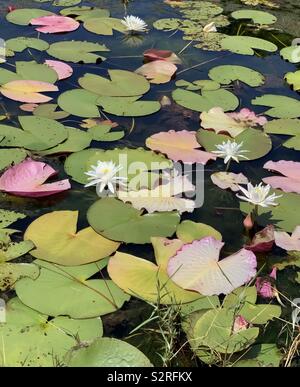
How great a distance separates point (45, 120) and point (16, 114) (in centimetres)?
18

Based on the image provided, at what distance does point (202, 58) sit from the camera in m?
3.09

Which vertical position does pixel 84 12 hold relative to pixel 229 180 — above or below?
above

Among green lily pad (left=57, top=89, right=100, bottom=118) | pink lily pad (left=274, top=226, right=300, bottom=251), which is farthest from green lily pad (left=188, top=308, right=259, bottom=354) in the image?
green lily pad (left=57, top=89, right=100, bottom=118)

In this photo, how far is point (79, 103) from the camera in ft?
8.27

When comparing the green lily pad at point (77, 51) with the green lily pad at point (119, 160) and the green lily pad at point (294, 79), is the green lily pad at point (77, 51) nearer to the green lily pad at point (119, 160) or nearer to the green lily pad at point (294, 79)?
the green lily pad at point (119, 160)

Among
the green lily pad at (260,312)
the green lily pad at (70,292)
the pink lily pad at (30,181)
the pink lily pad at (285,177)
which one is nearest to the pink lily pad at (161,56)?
the pink lily pad at (285,177)

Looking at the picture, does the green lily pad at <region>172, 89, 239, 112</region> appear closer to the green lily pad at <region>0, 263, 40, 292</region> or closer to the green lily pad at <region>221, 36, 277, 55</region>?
the green lily pad at <region>221, 36, 277, 55</region>

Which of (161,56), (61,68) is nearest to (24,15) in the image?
(61,68)

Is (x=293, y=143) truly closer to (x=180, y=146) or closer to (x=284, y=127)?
(x=284, y=127)

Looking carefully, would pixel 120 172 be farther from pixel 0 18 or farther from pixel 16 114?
pixel 0 18

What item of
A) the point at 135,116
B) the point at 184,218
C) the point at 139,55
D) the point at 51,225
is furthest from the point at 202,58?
the point at 51,225

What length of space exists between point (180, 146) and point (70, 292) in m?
0.92

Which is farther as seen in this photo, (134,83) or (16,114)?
(134,83)

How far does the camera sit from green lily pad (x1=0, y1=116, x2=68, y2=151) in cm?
223
